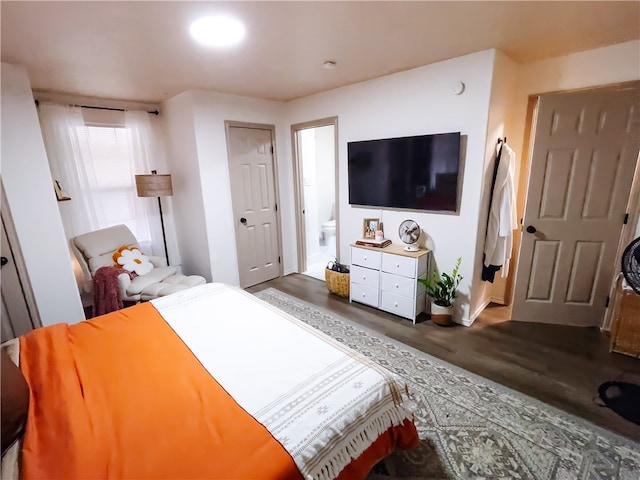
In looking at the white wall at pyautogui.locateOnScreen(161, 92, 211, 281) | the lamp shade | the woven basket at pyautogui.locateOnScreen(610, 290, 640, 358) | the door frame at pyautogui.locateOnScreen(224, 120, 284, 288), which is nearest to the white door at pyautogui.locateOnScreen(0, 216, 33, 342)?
the lamp shade

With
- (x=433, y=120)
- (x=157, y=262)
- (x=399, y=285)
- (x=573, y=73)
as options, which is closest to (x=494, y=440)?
(x=399, y=285)

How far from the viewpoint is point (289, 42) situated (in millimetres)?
2100

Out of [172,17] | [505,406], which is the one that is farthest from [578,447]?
[172,17]

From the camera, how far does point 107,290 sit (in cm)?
291

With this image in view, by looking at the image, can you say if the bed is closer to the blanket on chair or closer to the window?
the blanket on chair

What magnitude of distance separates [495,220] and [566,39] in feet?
4.55

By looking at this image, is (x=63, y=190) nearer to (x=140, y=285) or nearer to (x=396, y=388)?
(x=140, y=285)

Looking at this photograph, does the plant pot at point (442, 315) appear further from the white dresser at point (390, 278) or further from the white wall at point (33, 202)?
the white wall at point (33, 202)

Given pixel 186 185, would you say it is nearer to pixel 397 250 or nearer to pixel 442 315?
pixel 397 250

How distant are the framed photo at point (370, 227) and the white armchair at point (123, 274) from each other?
71.9 inches

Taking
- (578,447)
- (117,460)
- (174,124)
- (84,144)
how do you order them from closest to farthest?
(117,460)
(578,447)
(84,144)
(174,124)

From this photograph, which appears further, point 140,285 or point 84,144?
point 84,144

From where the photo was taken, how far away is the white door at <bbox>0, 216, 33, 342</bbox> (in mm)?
2373

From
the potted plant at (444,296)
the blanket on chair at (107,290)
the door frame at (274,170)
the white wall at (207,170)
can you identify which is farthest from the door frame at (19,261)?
the potted plant at (444,296)
